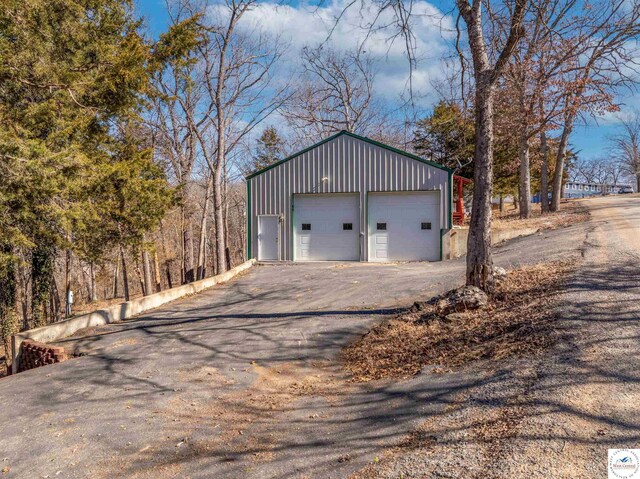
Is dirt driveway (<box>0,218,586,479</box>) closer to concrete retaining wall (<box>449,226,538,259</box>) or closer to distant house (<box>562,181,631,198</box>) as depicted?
concrete retaining wall (<box>449,226,538,259</box>)

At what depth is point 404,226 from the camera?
16188 mm

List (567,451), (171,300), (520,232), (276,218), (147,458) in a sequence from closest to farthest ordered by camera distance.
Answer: (567,451), (147,458), (171,300), (520,232), (276,218)

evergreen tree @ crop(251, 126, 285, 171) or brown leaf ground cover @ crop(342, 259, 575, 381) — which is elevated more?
evergreen tree @ crop(251, 126, 285, 171)

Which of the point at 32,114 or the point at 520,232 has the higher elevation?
the point at 32,114

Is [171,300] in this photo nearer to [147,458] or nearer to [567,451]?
[147,458]

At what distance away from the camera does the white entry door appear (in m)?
16.9

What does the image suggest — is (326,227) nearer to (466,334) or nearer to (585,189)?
(466,334)

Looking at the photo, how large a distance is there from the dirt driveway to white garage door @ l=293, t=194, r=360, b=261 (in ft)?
23.7

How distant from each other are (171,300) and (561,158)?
63.8ft

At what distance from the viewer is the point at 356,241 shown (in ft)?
53.7

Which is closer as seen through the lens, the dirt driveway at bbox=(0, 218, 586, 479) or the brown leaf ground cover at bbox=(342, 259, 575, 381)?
the dirt driveway at bbox=(0, 218, 586, 479)

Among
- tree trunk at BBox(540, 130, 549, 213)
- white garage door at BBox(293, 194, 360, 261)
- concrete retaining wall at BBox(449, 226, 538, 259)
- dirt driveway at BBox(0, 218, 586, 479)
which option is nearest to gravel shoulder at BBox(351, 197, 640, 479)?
dirt driveway at BBox(0, 218, 586, 479)

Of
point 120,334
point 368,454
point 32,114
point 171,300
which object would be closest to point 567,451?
point 368,454

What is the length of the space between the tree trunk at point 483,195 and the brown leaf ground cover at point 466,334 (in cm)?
37
